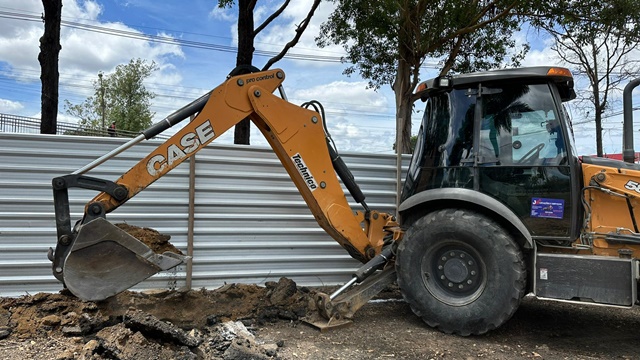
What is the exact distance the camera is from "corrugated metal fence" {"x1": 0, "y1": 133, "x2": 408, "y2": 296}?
16.7 feet

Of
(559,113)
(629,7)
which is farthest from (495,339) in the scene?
(629,7)

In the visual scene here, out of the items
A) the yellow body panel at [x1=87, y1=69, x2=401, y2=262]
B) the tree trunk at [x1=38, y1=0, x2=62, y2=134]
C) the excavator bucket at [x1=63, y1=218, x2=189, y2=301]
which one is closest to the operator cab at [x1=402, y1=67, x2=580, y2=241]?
the yellow body panel at [x1=87, y1=69, x2=401, y2=262]

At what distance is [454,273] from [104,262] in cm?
313

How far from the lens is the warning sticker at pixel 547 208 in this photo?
166 inches

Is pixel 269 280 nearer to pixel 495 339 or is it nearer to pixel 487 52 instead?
pixel 495 339

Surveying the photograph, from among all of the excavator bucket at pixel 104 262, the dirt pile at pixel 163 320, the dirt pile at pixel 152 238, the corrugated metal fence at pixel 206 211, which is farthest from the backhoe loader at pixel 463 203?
the corrugated metal fence at pixel 206 211

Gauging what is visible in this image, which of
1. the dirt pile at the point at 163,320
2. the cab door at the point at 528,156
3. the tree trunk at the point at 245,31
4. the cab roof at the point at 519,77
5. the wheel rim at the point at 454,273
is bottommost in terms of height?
the dirt pile at the point at 163,320

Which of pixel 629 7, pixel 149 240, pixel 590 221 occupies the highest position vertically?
pixel 629 7

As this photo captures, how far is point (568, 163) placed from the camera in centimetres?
423

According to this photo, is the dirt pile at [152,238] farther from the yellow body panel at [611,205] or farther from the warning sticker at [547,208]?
the yellow body panel at [611,205]

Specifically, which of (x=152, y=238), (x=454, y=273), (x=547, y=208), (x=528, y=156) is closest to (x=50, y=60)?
(x=152, y=238)

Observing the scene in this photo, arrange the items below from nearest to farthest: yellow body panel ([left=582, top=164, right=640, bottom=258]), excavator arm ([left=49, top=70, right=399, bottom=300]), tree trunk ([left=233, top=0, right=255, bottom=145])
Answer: excavator arm ([left=49, top=70, right=399, bottom=300]) → yellow body panel ([left=582, top=164, right=640, bottom=258]) → tree trunk ([left=233, top=0, right=255, bottom=145])

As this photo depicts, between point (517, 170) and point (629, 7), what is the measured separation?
6.60m

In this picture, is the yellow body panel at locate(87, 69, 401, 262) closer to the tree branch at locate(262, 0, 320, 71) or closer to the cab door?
the cab door
